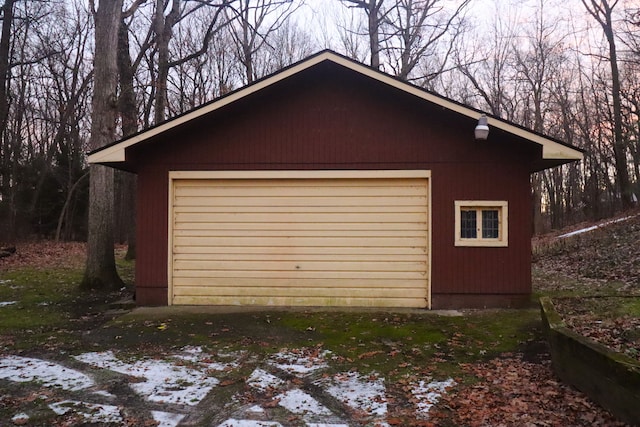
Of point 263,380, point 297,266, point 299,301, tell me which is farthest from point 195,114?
point 263,380

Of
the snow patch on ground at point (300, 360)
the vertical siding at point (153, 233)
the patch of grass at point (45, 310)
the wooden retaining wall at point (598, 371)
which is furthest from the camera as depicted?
the vertical siding at point (153, 233)

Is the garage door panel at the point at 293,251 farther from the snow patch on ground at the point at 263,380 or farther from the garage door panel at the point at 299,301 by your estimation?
the snow patch on ground at the point at 263,380

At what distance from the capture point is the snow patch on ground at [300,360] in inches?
211

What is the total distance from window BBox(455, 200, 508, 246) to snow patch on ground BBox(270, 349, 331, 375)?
3708mm

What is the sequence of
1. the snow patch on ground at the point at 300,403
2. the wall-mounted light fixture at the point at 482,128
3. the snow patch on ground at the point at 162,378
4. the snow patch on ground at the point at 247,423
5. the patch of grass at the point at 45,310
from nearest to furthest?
the snow patch on ground at the point at 247,423 < the snow patch on ground at the point at 300,403 < the snow patch on ground at the point at 162,378 < the patch of grass at the point at 45,310 < the wall-mounted light fixture at the point at 482,128

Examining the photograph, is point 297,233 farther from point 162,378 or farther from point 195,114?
point 162,378

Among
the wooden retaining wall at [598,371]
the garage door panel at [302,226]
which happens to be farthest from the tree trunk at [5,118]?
the wooden retaining wall at [598,371]

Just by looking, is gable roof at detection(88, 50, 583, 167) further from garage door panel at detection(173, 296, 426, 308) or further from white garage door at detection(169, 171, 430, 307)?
garage door panel at detection(173, 296, 426, 308)

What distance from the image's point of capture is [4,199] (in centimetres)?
2248

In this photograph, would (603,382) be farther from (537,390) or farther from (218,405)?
(218,405)

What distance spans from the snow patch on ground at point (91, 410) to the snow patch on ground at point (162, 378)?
38 centimetres

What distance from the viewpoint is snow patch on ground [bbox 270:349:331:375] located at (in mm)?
5355

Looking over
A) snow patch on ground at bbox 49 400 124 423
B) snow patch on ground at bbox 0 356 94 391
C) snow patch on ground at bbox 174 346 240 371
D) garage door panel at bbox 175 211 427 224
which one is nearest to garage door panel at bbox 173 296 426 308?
garage door panel at bbox 175 211 427 224

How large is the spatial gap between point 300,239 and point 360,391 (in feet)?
14.3
